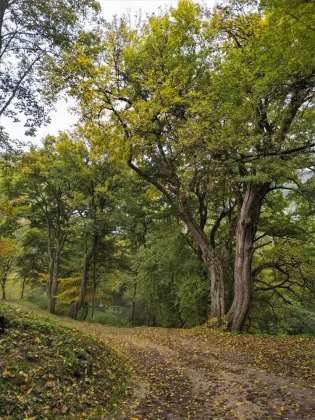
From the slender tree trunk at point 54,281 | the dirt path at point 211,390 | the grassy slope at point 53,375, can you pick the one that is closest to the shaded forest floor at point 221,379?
the dirt path at point 211,390

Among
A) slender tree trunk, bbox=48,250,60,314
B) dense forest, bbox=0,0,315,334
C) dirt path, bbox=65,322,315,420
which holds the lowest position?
dirt path, bbox=65,322,315,420

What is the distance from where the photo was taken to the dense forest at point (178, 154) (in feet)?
25.5

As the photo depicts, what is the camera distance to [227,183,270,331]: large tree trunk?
11094 millimetres

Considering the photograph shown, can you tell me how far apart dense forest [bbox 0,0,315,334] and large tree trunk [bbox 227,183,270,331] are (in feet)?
0.16

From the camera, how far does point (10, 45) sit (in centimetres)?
734

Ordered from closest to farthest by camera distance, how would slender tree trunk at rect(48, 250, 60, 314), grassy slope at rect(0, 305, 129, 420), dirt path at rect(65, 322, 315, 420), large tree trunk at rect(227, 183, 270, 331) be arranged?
grassy slope at rect(0, 305, 129, 420), dirt path at rect(65, 322, 315, 420), large tree trunk at rect(227, 183, 270, 331), slender tree trunk at rect(48, 250, 60, 314)

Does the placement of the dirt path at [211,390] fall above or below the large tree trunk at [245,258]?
below

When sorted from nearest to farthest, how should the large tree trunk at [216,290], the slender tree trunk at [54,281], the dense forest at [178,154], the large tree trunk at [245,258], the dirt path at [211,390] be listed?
the dirt path at [211,390], the dense forest at [178,154], the large tree trunk at [245,258], the large tree trunk at [216,290], the slender tree trunk at [54,281]

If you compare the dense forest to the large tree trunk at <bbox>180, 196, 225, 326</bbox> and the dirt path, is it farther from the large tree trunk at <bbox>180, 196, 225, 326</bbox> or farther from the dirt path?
the dirt path

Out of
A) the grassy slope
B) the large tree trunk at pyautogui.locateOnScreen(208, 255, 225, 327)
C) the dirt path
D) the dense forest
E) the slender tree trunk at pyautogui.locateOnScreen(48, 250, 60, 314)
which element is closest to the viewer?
the grassy slope

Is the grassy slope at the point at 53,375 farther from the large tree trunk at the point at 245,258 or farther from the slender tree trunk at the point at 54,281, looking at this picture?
the slender tree trunk at the point at 54,281

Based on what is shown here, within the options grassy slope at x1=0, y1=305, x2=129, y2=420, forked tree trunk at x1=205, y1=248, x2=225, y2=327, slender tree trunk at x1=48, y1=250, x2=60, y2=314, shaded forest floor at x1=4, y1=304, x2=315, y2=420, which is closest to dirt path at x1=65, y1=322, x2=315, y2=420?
shaded forest floor at x1=4, y1=304, x2=315, y2=420

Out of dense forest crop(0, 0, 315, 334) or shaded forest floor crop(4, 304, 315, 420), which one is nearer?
shaded forest floor crop(4, 304, 315, 420)

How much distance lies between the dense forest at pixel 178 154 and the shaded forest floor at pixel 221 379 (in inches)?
126
